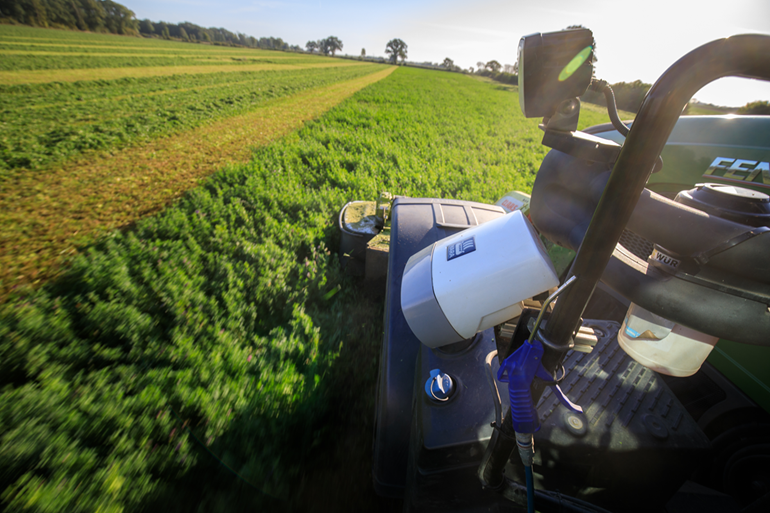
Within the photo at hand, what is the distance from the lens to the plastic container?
1.01 meters

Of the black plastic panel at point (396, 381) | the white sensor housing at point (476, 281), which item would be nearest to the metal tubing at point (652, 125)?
the white sensor housing at point (476, 281)

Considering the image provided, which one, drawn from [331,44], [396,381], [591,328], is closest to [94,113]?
[396,381]

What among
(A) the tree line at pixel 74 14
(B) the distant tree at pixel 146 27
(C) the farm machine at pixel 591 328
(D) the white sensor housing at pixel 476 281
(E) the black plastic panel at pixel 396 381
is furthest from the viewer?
(B) the distant tree at pixel 146 27

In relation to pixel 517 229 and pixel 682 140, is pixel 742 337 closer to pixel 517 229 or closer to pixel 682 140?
pixel 517 229

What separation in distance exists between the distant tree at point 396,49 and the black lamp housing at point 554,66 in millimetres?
112401

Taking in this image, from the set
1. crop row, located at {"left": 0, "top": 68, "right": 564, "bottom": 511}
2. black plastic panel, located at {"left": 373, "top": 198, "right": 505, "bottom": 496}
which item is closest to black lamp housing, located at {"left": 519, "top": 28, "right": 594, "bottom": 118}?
black plastic panel, located at {"left": 373, "top": 198, "right": 505, "bottom": 496}

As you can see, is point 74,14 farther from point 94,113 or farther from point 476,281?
point 476,281

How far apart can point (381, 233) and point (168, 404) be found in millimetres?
1858

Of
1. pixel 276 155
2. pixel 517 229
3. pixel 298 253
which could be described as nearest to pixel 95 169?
pixel 276 155

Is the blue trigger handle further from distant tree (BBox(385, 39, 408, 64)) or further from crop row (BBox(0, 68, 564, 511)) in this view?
distant tree (BBox(385, 39, 408, 64))

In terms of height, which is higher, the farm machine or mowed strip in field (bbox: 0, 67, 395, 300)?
the farm machine

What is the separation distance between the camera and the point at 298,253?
130 inches

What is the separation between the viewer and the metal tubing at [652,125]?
19.2 inches

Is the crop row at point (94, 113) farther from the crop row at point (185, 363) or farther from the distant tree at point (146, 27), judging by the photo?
the distant tree at point (146, 27)
